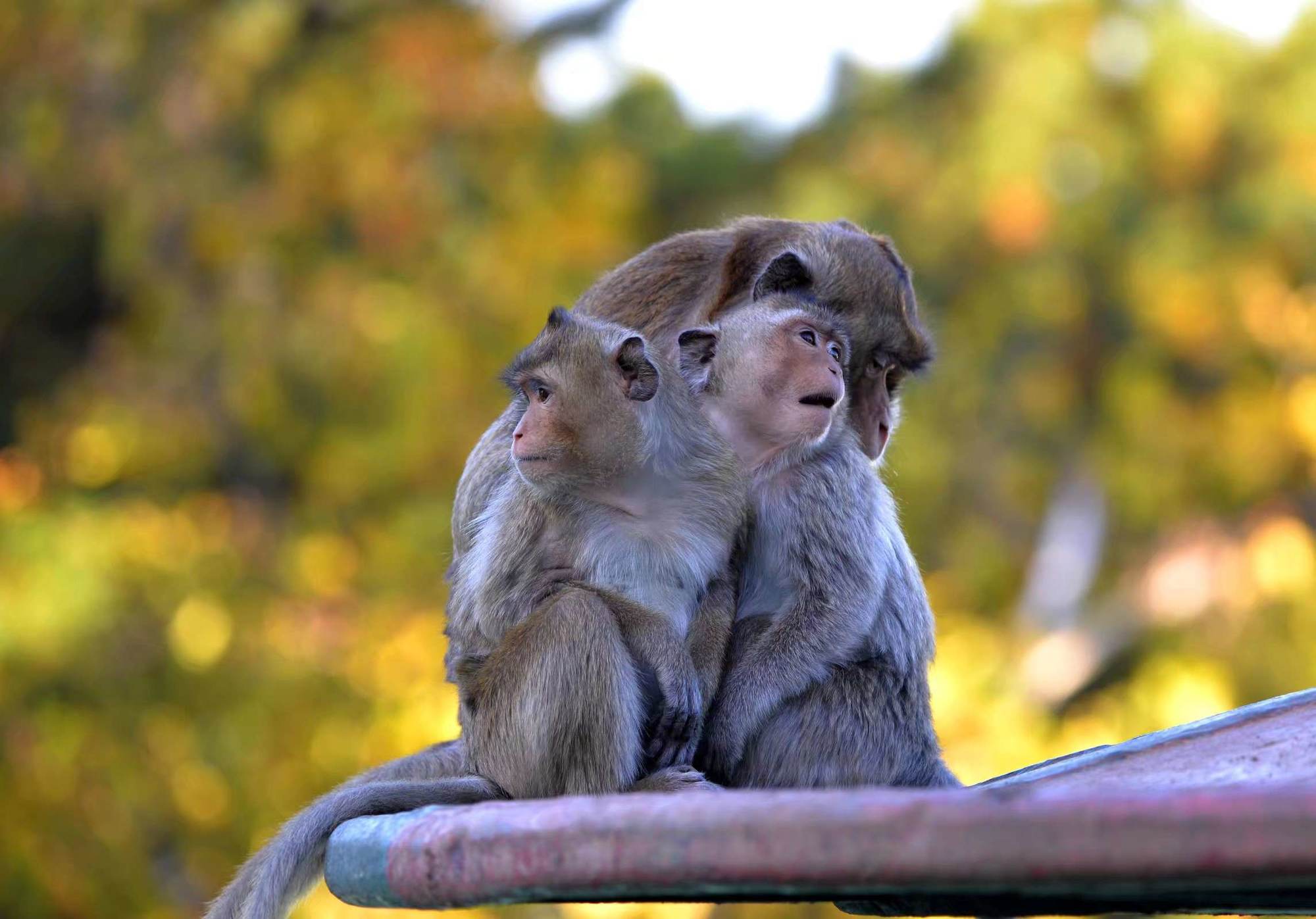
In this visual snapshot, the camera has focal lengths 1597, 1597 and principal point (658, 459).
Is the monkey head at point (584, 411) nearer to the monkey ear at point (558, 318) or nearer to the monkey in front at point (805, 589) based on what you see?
the monkey ear at point (558, 318)

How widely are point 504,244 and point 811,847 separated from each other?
6.88m

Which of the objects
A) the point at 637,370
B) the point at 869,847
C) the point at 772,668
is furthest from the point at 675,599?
the point at 869,847

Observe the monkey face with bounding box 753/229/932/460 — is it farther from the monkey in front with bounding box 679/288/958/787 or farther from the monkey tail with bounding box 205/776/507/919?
the monkey tail with bounding box 205/776/507/919

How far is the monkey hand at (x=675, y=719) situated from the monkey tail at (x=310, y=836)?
29 centimetres

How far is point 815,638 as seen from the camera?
2736 millimetres

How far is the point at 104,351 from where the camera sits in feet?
29.1

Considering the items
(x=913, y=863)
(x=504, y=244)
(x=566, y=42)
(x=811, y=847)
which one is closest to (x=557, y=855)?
(x=811, y=847)

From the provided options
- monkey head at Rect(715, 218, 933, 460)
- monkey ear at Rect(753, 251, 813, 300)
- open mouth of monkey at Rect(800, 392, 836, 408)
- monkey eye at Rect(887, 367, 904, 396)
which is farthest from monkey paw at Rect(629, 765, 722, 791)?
monkey eye at Rect(887, 367, 904, 396)

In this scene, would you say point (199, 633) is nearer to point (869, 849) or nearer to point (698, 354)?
point (698, 354)

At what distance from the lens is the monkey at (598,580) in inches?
101

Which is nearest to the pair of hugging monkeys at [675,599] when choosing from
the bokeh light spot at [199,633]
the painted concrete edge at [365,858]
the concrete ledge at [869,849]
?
the painted concrete edge at [365,858]

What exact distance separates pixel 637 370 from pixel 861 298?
801 mm

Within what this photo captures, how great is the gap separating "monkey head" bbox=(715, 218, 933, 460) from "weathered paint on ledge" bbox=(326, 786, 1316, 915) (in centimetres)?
158

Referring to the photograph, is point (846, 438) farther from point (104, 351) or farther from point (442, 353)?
point (104, 351)
